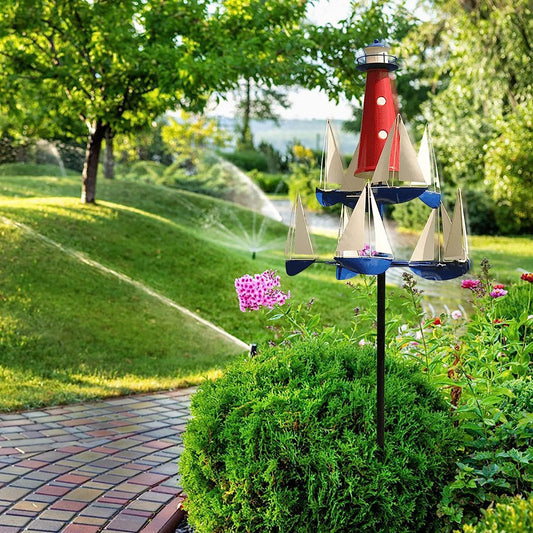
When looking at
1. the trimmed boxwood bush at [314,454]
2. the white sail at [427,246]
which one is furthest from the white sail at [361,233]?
the trimmed boxwood bush at [314,454]

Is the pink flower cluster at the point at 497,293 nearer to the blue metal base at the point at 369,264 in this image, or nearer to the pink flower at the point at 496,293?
the pink flower at the point at 496,293

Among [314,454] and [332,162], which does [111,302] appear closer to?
[332,162]

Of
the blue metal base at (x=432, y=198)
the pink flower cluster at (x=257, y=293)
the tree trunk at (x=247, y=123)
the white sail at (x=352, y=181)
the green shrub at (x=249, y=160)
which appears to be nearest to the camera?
the blue metal base at (x=432, y=198)

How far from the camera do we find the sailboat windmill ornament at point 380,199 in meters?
2.20

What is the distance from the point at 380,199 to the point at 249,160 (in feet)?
81.7

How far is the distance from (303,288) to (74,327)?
13.8 feet

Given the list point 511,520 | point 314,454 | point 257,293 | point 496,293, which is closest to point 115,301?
point 257,293

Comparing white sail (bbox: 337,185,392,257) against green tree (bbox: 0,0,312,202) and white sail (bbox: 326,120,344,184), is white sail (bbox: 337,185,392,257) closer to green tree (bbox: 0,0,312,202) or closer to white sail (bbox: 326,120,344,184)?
white sail (bbox: 326,120,344,184)

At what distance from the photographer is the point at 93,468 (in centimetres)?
381

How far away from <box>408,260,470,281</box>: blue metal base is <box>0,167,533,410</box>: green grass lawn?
1485 mm

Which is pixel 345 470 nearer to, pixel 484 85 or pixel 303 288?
pixel 303 288

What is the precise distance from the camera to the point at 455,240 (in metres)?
2.40

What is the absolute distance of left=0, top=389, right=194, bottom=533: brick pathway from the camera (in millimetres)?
3129

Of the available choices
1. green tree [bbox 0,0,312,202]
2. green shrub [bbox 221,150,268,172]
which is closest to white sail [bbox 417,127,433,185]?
green tree [bbox 0,0,312,202]
